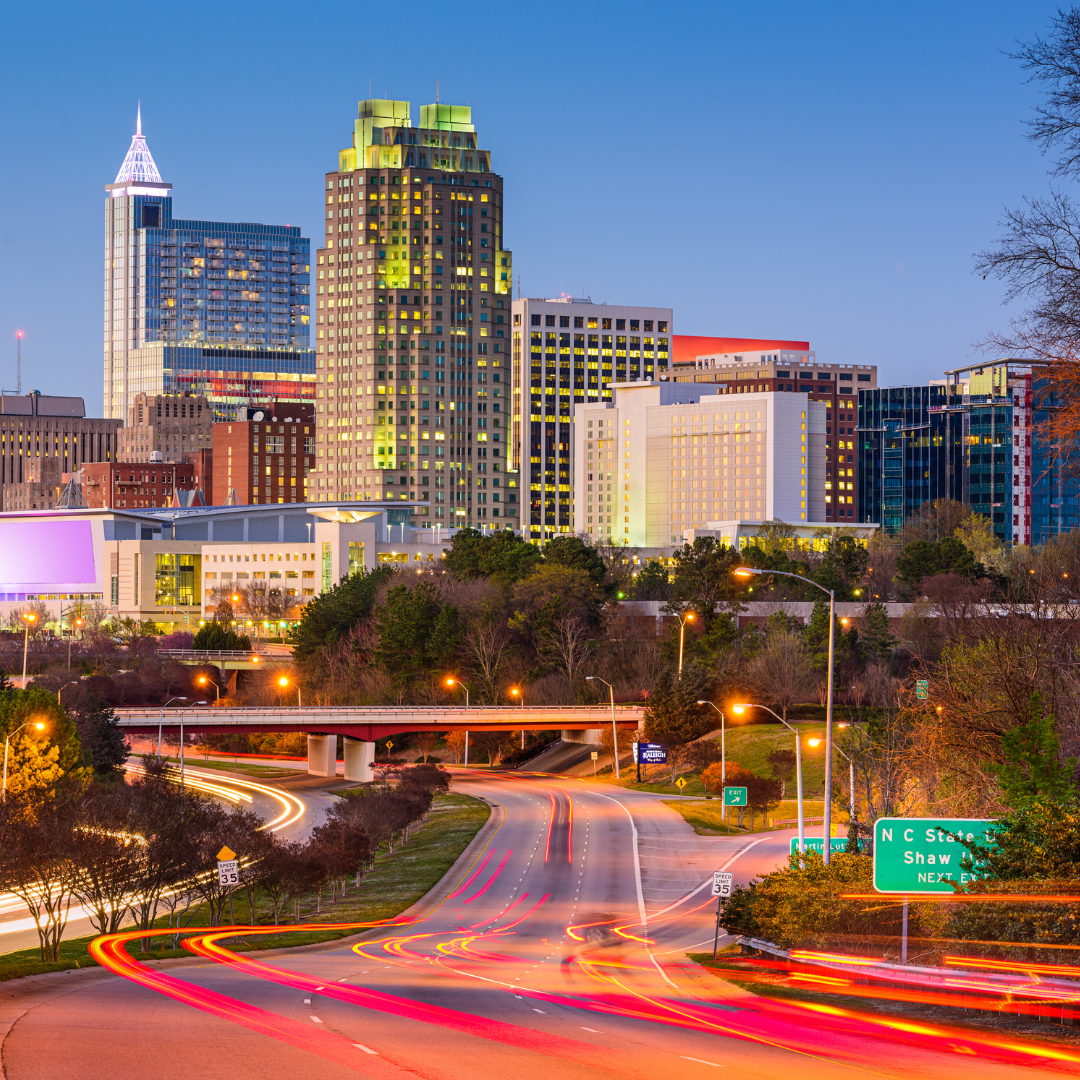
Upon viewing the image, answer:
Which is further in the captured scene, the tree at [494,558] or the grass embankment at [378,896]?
the tree at [494,558]

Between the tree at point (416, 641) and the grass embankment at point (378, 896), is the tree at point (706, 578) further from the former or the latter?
the grass embankment at point (378, 896)

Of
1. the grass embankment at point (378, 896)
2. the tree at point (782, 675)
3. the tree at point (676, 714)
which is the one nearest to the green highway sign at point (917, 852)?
the grass embankment at point (378, 896)

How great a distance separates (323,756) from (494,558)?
1319 inches

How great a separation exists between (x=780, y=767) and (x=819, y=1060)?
76.4 meters

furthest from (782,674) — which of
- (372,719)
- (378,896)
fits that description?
(378,896)

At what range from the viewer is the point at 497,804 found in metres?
89.2

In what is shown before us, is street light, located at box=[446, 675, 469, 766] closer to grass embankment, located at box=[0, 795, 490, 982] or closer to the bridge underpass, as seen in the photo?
the bridge underpass

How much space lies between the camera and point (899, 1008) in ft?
88.3

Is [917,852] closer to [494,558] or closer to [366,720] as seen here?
[366,720]

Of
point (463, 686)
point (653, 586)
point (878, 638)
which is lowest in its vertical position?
point (463, 686)

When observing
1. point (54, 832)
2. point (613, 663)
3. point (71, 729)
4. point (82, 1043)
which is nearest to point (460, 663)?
point (613, 663)

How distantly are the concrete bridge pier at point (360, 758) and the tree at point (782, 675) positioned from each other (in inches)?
1156

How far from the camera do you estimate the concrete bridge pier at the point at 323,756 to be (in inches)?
4564

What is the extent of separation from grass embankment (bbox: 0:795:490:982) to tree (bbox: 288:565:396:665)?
4953 centimetres
